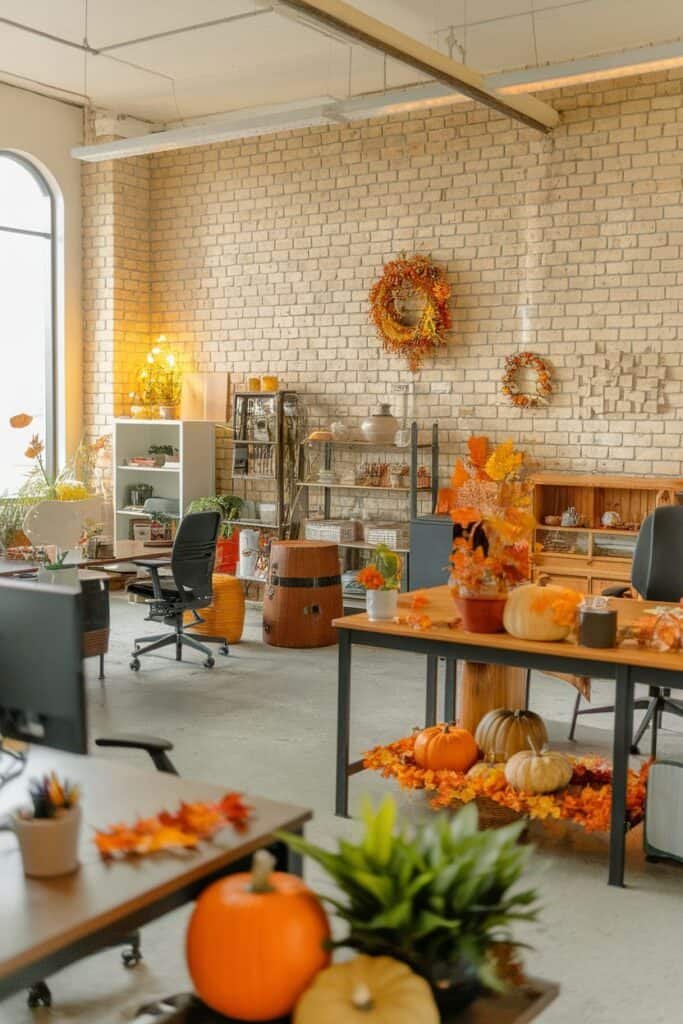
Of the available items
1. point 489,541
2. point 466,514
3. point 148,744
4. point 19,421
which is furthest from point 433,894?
point 19,421

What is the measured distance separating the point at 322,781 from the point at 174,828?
3.02m

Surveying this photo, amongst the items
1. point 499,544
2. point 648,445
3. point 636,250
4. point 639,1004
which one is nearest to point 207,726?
point 499,544

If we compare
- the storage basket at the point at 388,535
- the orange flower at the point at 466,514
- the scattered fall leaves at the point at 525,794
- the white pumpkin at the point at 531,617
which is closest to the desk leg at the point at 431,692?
the scattered fall leaves at the point at 525,794

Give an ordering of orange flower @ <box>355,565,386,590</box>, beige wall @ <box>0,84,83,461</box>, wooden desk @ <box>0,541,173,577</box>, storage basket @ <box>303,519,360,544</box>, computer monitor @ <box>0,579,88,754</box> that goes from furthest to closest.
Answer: beige wall @ <box>0,84,83,461</box> < storage basket @ <box>303,519,360,544</box> < wooden desk @ <box>0,541,173,577</box> < orange flower @ <box>355,565,386,590</box> < computer monitor @ <box>0,579,88,754</box>

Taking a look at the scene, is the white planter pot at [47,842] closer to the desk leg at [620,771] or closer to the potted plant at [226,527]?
the desk leg at [620,771]

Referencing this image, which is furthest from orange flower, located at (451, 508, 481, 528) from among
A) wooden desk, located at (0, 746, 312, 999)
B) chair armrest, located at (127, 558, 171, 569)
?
chair armrest, located at (127, 558, 171, 569)

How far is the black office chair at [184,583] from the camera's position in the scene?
7.49 meters

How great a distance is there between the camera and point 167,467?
414 inches

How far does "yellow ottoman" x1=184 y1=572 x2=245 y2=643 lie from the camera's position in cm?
835

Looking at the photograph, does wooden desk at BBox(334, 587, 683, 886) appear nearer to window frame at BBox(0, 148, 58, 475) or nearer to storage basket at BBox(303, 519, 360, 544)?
storage basket at BBox(303, 519, 360, 544)

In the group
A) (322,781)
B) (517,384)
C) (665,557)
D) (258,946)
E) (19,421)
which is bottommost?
(322,781)

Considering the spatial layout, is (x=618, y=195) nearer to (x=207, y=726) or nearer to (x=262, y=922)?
(x=207, y=726)

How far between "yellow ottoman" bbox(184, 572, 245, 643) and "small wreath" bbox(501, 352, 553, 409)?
2562 millimetres

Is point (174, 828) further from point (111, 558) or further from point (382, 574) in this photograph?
point (111, 558)
